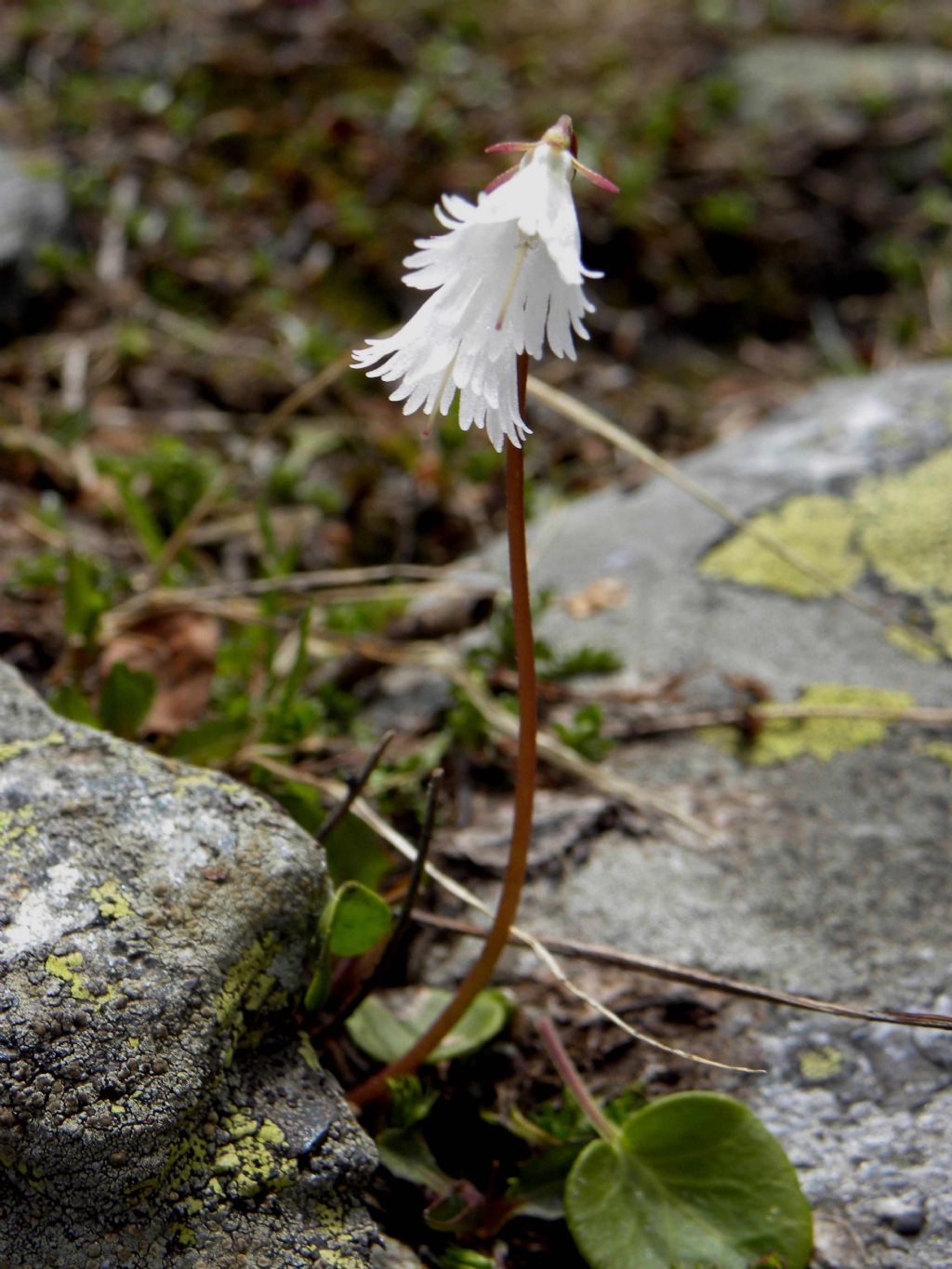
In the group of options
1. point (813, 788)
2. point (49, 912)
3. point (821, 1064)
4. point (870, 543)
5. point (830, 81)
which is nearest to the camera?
point (49, 912)

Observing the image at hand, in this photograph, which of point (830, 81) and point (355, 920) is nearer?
point (355, 920)

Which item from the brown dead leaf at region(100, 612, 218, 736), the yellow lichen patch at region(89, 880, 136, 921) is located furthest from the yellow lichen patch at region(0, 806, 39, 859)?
the brown dead leaf at region(100, 612, 218, 736)

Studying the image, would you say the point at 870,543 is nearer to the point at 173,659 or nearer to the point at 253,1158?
the point at 173,659

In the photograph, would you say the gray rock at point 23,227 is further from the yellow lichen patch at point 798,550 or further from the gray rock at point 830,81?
the gray rock at point 830,81

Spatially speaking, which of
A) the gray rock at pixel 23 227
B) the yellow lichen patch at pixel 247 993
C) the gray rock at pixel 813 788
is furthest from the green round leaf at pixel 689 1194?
the gray rock at pixel 23 227

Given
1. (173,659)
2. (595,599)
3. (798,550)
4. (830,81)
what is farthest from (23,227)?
(830,81)

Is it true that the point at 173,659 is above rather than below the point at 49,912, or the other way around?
above

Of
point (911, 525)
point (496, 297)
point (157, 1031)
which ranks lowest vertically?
point (157, 1031)
